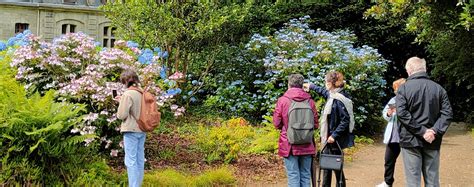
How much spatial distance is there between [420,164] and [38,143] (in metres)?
4.41

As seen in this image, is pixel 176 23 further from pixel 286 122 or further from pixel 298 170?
pixel 298 170

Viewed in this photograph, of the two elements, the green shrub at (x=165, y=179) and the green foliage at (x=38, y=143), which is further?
the green shrub at (x=165, y=179)

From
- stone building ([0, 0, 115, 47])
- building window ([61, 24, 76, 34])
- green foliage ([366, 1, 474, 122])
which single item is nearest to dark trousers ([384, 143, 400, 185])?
green foliage ([366, 1, 474, 122])

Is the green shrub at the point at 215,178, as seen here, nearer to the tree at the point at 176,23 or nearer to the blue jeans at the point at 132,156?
the blue jeans at the point at 132,156

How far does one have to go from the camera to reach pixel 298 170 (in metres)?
5.94

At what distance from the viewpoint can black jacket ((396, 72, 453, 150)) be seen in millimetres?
5188

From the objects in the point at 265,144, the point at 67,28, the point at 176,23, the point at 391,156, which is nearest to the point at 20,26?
the point at 67,28

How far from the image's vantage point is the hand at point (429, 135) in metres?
5.08

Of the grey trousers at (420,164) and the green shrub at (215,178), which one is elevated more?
the grey trousers at (420,164)

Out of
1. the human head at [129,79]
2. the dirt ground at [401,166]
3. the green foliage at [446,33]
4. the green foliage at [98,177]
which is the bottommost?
the dirt ground at [401,166]

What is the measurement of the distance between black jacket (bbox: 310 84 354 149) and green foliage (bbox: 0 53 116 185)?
3178 mm

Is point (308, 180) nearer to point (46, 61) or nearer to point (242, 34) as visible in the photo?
point (46, 61)

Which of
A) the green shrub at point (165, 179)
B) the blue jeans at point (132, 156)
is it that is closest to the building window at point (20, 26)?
the green shrub at point (165, 179)

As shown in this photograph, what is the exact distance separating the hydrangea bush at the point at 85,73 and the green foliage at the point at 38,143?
0.56m
